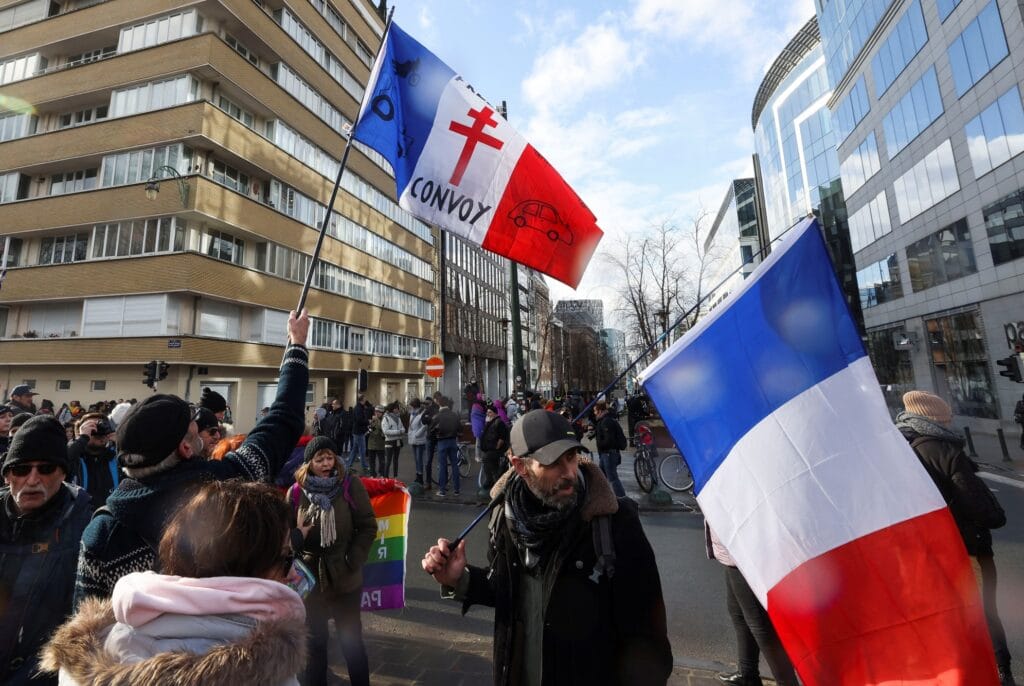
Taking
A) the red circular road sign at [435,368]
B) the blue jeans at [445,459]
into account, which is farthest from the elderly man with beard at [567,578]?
the red circular road sign at [435,368]

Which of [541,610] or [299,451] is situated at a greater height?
[299,451]

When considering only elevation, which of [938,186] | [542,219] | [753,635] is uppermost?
[938,186]

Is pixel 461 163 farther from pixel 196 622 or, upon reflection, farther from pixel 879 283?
pixel 879 283

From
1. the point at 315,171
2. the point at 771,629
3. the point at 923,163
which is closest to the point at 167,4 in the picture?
the point at 315,171

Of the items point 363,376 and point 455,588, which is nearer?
point 455,588

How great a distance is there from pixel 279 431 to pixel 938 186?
28.6 metres

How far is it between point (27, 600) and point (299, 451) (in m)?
2.54

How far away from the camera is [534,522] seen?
192 cm

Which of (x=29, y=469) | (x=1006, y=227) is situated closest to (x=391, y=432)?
(x=29, y=469)

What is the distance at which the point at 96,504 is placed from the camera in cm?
360

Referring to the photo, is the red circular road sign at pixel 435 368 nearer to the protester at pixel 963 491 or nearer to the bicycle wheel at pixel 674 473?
the bicycle wheel at pixel 674 473

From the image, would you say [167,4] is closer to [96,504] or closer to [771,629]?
[96,504]

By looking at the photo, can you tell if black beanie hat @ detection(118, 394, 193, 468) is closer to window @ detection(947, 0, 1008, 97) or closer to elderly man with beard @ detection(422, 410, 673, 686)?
elderly man with beard @ detection(422, 410, 673, 686)

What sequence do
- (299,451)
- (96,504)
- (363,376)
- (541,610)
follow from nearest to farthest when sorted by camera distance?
(541,610)
(96,504)
(299,451)
(363,376)
